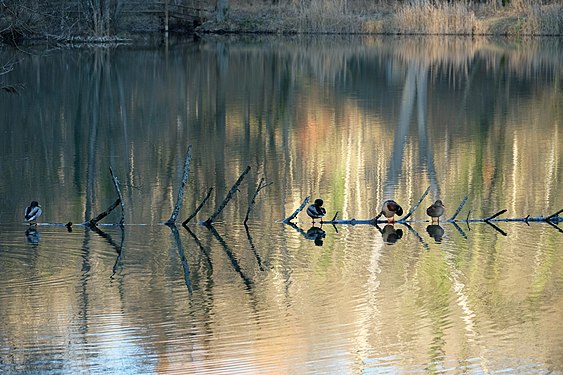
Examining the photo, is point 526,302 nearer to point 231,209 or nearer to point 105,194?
point 231,209

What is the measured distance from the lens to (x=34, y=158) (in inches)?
619

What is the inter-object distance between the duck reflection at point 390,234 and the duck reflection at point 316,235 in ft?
1.85

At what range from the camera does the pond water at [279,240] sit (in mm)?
7465

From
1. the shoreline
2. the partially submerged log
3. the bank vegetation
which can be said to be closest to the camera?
the partially submerged log

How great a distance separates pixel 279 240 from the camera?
34.8 feet

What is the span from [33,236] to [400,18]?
1340 inches

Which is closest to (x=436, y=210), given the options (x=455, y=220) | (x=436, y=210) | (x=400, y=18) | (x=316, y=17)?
(x=436, y=210)

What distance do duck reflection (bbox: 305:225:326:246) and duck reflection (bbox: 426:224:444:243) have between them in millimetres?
1015

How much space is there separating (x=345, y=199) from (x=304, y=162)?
2.58m

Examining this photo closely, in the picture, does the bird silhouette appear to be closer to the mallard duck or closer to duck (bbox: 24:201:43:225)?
the mallard duck

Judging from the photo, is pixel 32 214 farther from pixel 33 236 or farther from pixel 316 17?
pixel 316 17

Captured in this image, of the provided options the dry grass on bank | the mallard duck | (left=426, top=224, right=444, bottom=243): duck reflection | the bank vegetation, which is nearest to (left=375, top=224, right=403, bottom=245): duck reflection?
the mallard duck

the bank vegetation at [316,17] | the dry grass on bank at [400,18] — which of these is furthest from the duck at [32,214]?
the dry grass on bank at [400,18]

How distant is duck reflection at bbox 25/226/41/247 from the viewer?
10.3 metres
